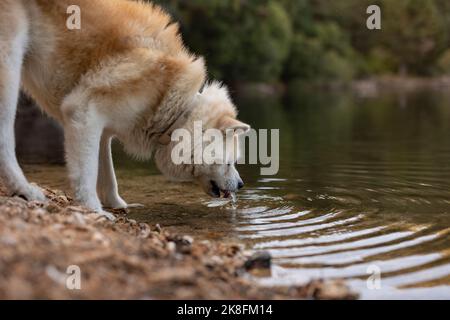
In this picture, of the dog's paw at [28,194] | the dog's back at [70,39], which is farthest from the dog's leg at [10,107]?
the dog's back at [70,39]

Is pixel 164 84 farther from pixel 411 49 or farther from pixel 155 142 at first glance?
pixel 411 49

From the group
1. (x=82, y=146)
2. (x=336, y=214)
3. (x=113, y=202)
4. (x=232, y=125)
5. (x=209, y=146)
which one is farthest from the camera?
(x=113, y=202)

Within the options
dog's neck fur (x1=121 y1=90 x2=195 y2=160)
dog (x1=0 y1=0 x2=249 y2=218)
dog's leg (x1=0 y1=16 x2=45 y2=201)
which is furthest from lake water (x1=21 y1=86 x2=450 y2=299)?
dog's leg (x1=0 y1=16 x2=45 y2=201)

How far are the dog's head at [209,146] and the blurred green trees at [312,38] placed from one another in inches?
1109

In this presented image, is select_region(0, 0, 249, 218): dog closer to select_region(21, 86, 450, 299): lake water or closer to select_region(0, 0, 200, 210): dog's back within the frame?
select_region(0, 0, 200, 210): dog's back

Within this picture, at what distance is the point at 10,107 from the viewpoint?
251 inches

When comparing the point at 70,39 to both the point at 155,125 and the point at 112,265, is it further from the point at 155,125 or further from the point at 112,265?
the point at 112,265

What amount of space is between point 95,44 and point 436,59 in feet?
270

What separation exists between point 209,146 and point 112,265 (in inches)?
114

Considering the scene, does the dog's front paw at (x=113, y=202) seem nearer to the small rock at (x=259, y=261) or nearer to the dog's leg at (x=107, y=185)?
the dog's leg at (x=107, y=185)

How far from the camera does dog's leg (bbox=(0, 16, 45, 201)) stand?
6309mm

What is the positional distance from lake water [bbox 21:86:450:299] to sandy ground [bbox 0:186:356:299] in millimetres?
361

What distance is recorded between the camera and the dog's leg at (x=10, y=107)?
248 inches

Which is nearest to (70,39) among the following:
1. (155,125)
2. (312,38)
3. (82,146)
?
(82,146)
